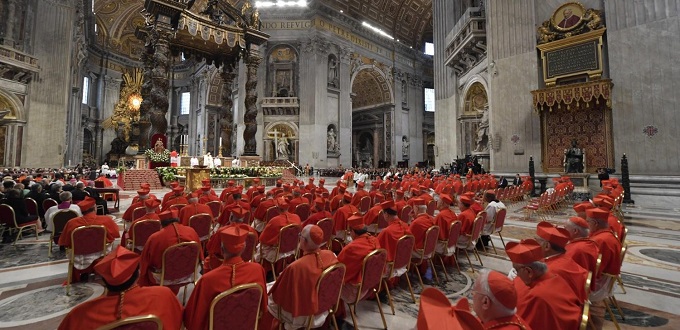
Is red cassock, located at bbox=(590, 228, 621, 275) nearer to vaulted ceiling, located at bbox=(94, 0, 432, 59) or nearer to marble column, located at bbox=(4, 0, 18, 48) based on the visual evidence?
marble column, located at bbox=(4, 0, 18, 48)

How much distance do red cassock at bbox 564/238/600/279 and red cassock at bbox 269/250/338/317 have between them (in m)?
2.00

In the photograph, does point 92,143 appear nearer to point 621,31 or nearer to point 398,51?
point 398,51

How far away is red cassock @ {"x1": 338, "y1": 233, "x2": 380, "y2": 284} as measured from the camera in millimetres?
2725

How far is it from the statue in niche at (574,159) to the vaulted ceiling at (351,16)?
74.0ft

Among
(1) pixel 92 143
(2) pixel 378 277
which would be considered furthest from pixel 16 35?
(2) pixel 378 277

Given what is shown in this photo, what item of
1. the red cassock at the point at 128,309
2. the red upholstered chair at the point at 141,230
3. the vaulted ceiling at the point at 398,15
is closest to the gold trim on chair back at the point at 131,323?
the red cassock at the point at 128,309

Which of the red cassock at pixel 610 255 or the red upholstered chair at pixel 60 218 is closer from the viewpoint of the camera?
the red cassock at pixel 610 255

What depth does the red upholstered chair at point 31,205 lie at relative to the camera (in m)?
Answer: 5.68

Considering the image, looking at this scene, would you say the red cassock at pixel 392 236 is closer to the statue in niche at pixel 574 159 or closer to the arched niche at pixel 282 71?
the statue in niche at pixel 574 159

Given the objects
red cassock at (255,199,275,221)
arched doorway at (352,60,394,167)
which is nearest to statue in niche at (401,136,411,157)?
arched doorway at (352,60,394,167)

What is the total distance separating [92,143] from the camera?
30.2m

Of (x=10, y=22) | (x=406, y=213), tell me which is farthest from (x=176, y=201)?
(x=10, y=22)

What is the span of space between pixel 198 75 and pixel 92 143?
12.3 m

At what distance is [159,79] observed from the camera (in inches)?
561
